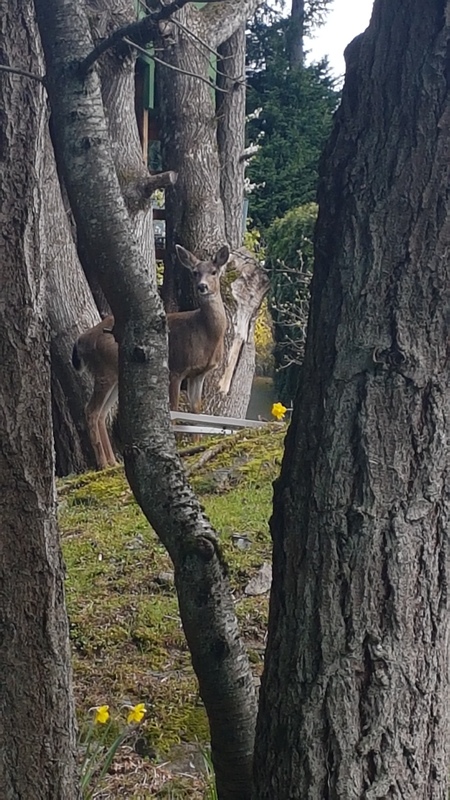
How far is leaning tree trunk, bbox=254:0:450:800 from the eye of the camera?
2152mm

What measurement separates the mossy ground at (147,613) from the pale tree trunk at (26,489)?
0.70 meters

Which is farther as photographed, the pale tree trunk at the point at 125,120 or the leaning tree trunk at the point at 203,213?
the leaning tree trunk at the point at 203,213

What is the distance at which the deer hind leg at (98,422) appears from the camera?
347 inches

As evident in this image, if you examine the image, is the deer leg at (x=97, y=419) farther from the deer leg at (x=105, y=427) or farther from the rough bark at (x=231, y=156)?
the rough bark at (x=231, y=156)

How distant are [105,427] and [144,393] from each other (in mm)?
6363

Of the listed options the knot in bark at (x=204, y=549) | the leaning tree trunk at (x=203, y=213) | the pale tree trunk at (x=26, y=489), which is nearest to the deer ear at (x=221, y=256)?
the leaning tree trunk at (x=203, y=213)

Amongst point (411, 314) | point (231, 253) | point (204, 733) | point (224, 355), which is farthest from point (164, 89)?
point (411, 314)

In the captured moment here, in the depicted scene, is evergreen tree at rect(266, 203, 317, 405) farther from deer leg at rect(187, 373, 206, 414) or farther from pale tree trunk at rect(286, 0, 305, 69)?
pale tree trunk at rect(286, 0, 305, 69)

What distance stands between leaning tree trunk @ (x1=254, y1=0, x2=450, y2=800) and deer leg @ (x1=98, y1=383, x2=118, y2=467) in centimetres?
664

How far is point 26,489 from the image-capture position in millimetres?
2645

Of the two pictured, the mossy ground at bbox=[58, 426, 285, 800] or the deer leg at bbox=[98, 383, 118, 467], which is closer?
the mossy ground at bbox=[58, 426, 285, 800]

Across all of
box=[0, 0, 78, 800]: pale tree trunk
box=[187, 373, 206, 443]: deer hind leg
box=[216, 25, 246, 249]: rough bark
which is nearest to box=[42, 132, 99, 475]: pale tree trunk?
box=[187, 373, 206, 443]: deer hind leg

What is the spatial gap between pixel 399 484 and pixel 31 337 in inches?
42.6

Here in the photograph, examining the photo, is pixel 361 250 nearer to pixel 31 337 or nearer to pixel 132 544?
pixel 31 337
